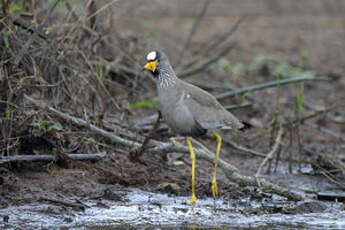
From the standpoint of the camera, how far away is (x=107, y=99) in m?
7.00

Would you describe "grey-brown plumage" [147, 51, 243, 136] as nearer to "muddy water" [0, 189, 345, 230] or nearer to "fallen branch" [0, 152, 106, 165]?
"muddy water" [0, 189, 345, 230]

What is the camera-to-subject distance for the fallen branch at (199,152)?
5.64 metres

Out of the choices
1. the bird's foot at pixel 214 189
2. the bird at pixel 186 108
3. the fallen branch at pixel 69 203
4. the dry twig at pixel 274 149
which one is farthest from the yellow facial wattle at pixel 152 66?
the dry twig at pixel 274 149

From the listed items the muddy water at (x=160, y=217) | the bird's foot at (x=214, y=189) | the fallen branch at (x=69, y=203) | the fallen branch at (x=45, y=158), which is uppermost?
the fallen branch at (x=45, y=158)

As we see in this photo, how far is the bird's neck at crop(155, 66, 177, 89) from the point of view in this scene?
559cm

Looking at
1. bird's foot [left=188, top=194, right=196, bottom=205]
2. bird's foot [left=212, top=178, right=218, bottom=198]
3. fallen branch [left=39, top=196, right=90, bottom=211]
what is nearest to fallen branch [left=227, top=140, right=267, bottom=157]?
bird's foot [left=212, top=178, right=218, bottom=198]

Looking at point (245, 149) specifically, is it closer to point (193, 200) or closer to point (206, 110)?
point (206, 110)

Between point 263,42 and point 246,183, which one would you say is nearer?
point 246,183

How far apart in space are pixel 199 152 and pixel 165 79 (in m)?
0.79

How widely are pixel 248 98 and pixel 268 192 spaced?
287 cm

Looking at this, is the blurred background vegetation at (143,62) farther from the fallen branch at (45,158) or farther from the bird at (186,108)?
the bird at (186,108)

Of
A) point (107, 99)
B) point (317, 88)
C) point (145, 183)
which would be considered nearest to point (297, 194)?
point (145, 183)

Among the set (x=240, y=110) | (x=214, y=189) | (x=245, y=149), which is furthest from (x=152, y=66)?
(x=240, y=110)

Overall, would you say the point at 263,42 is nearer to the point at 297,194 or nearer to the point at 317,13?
the point at 317,13
